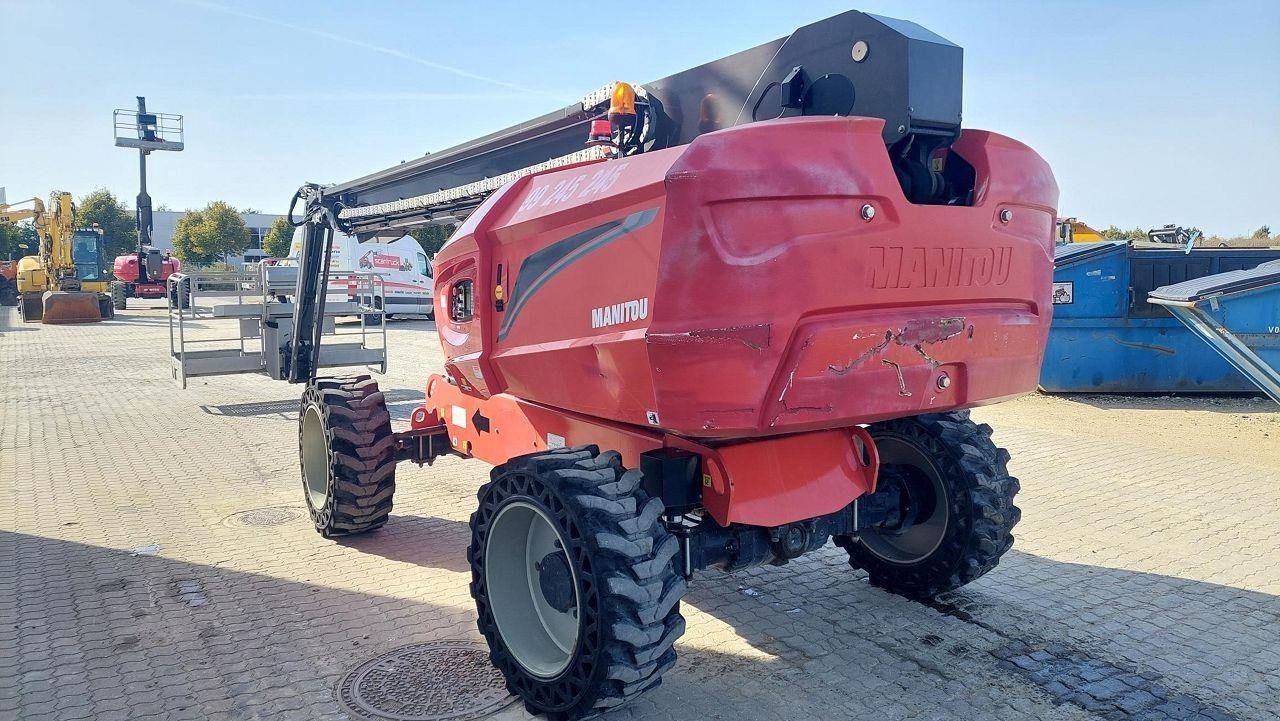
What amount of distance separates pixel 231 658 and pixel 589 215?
2741 mm

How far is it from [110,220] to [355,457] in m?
66.6

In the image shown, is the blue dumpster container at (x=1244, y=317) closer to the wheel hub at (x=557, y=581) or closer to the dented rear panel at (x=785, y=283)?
the dented rear panel at (x=785, y=283)

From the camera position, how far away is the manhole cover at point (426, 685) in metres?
3.65

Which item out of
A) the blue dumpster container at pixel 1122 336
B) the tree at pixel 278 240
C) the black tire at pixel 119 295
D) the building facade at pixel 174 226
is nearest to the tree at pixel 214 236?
the tree at pixel 278 240

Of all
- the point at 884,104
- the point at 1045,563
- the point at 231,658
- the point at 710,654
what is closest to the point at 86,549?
the point at 231,658

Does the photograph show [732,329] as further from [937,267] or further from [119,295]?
[119,295]

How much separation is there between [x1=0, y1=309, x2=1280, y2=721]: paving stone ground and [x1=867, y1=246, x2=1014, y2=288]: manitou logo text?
1792mm

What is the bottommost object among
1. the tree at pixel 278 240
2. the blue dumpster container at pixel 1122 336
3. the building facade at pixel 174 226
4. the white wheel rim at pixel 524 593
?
the white wheel rim at pixel 524 593

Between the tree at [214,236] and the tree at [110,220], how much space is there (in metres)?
6.39

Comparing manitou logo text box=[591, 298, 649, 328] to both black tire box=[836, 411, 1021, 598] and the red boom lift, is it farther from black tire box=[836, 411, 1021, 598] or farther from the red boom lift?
black tire box=[836, 411, 1021, 598]

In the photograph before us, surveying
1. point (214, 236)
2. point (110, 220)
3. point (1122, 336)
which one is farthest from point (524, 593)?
point (110, 220)

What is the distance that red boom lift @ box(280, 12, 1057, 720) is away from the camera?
114 inches

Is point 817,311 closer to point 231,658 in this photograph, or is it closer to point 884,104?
point 884,104

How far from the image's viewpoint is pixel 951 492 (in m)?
4.50
